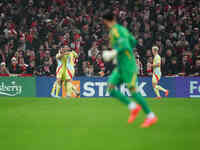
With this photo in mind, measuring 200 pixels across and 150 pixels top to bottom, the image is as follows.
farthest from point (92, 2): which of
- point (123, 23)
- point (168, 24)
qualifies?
point (168, 24)

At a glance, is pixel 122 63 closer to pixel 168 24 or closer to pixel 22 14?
pixel 168 24

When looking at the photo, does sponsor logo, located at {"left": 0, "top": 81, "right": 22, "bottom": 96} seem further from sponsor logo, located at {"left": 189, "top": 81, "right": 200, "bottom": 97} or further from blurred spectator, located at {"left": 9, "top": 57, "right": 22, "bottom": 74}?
sponsor logo, located at {"left": 189, "top": 81, "right": 200, "bottom": 97}

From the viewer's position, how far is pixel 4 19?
21.5m

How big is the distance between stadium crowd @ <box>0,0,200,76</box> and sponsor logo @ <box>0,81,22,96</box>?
2.61ft

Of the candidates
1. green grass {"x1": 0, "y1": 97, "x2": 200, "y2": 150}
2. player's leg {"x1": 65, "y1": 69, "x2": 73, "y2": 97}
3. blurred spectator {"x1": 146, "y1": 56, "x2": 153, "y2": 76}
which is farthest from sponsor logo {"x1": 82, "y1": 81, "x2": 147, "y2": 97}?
green grass {"x1": 0, "y1": 97, "x2": 200, "y2": 150}

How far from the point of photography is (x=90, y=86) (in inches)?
711

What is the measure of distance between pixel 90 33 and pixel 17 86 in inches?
201

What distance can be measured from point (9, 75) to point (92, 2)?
23.6ft

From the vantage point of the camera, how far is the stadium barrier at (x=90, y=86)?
56.9ft

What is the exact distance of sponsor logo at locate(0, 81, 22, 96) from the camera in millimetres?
17969

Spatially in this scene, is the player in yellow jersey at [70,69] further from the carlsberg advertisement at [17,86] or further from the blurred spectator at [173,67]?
the blurred spectator at [173,67]

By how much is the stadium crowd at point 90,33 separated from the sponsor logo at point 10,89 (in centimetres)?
80

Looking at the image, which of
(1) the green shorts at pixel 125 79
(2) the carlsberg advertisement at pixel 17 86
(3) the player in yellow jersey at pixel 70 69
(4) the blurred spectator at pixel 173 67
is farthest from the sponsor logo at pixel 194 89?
(1) the green shorts at pixel 125 79

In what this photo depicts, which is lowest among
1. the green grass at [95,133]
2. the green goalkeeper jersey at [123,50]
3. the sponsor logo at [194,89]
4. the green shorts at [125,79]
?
the sponsor logo at [194,89]
